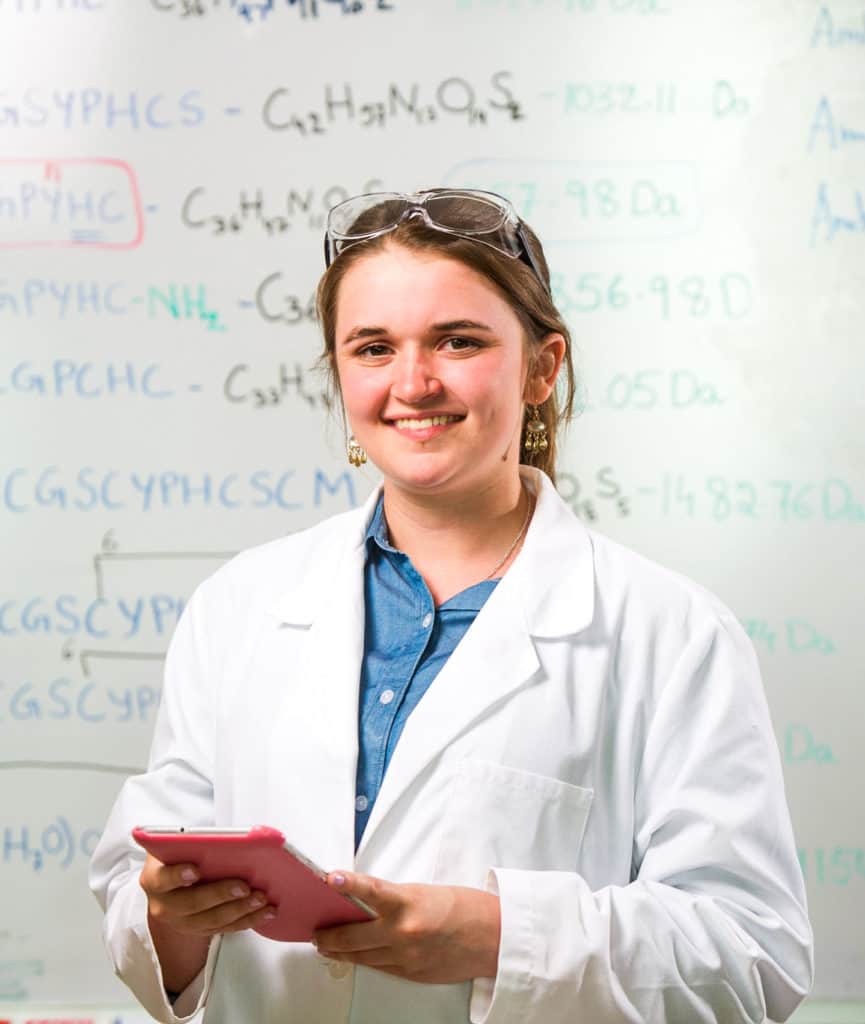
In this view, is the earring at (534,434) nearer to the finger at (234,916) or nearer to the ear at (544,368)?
the ear at (544,368)

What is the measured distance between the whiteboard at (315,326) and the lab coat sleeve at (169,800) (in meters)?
0.85

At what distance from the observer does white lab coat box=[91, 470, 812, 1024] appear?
1.05m

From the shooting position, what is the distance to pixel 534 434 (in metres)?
1.42

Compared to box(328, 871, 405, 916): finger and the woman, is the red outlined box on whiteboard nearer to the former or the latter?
the woman

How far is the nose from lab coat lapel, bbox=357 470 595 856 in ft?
0.72

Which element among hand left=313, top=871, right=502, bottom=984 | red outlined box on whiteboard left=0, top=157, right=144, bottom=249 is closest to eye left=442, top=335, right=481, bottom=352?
hand left=313, top=871, right=502, bottom=984

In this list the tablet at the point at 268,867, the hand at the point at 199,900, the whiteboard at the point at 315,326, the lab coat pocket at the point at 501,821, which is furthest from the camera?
the whiteboard at the point at 315,326

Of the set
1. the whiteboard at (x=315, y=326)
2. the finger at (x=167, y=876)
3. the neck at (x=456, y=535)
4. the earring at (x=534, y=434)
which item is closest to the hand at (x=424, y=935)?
the finger at (x=167, y=876)

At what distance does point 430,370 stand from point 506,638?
28cm

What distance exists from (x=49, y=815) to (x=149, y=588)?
1.48 feet

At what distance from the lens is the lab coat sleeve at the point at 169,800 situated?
117 cm

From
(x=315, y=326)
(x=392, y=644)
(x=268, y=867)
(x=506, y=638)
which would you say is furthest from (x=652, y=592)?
(x=315, y=326)

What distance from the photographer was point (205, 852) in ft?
2.96

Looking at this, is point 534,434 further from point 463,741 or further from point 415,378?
point 463,741
